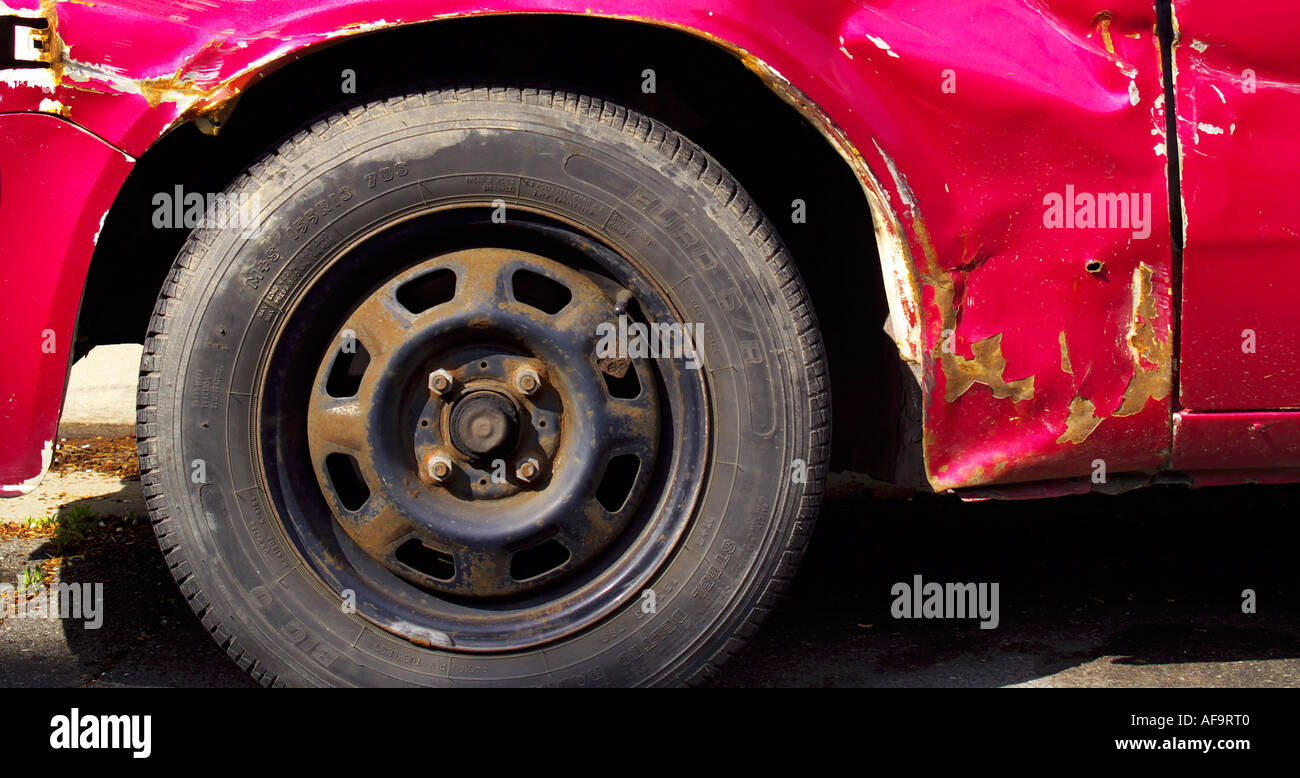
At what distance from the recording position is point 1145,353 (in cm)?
206

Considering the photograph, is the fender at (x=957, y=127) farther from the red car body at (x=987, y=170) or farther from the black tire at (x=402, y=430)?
the black tire at (x=402, y=430)

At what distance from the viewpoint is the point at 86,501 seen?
3.71m

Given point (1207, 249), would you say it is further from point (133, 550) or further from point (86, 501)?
point (86, 501)

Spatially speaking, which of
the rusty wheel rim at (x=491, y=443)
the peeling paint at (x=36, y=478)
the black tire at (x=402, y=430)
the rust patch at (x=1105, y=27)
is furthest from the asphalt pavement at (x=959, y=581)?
the rust patch at (x=1105, y=27)

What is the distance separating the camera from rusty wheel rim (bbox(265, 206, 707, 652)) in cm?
205

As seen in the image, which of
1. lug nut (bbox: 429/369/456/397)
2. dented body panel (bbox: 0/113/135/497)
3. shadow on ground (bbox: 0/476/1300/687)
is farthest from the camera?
shadow on ground (bbox: 0/476/1300/687)

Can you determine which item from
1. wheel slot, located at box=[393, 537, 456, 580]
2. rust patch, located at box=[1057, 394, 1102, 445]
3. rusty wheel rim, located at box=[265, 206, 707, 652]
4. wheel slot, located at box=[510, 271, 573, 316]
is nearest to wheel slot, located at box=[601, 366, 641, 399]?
rusty wheel rim, located at box=[265, 206, 707, 652]

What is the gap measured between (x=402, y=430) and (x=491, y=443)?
175mm

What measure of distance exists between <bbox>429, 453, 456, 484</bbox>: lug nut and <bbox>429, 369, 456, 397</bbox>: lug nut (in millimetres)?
115

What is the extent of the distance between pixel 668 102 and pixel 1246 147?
1.07 m

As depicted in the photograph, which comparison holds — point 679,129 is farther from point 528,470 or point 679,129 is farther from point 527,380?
point 528,470

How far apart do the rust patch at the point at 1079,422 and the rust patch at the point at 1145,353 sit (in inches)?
1.6

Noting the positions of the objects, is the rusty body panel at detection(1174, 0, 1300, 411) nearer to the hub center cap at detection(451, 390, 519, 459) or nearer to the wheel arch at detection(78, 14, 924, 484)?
the wheel arch at detection(78, 14, 924, 484)

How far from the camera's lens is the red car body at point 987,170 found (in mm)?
1929
